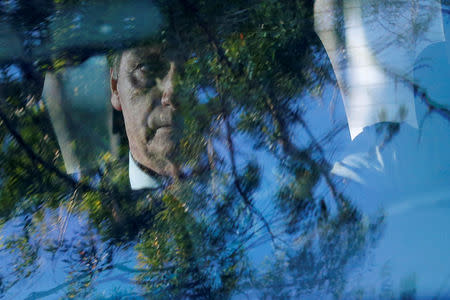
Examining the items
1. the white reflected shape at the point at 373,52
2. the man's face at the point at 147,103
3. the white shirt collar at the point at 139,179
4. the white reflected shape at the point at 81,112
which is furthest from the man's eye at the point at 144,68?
the white reflected shape at the point at 373,52

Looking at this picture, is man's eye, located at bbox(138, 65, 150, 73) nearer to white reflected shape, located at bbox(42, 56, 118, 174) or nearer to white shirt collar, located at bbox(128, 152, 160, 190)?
white reflected shape, located at bbox(42, 56, 118, 174)

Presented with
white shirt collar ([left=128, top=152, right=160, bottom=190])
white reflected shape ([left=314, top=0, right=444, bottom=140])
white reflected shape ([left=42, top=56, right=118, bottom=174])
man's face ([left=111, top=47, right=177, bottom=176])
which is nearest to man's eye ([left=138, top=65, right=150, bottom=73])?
man's face ([left=111, top=47, right=177, bottom=176])

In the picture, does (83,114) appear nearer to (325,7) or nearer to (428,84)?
(325,7)

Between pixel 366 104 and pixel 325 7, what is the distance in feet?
1.24

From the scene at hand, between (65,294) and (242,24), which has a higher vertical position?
(242,24)

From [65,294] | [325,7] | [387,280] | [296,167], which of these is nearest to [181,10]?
[325,7]

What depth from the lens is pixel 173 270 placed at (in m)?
2.03

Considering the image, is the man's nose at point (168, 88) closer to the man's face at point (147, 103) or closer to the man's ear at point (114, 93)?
the man's face at point (147, 103)

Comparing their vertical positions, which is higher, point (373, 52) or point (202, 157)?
point (373, 52)

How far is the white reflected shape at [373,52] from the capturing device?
216 centimetres

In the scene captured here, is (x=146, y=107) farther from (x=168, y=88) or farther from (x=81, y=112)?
(x=81, y=112)

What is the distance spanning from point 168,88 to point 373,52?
754mm

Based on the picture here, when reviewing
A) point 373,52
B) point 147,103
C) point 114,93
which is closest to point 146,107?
point 147,103

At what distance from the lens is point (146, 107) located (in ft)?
6.78
